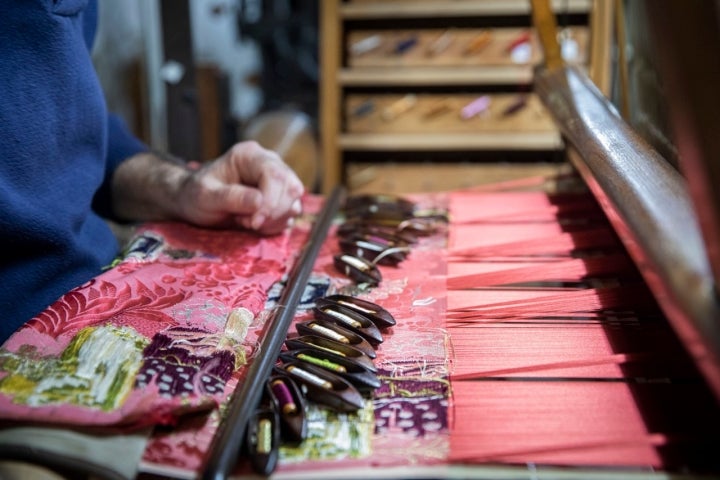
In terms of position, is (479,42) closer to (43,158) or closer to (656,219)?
(43,158)

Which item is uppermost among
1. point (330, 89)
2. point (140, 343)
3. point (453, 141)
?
point (330, 89)

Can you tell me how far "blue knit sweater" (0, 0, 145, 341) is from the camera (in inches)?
38.4

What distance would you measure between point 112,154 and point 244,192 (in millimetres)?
343

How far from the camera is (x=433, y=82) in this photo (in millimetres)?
2584

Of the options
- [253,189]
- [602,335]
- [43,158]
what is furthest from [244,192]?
[602,335]

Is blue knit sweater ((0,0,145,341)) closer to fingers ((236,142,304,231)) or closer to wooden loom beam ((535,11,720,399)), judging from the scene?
fingers ((236,142,304,231))

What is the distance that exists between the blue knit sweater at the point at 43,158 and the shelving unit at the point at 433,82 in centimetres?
153

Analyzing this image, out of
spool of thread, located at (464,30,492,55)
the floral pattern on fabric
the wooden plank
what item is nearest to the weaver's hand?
the floral pattern on fabric

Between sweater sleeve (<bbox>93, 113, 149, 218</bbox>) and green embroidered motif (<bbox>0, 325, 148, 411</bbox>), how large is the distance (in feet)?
1.98

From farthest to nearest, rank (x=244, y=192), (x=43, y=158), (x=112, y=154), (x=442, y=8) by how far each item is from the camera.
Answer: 1. (x=442, y=8)
2. (x=112, y=154)
3. (x=244, y=192)
4. (x=43, y=158)

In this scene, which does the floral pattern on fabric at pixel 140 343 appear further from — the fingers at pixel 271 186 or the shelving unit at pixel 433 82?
the shelving unit at pixel 433 82

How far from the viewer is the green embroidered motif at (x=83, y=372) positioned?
71 centimetres

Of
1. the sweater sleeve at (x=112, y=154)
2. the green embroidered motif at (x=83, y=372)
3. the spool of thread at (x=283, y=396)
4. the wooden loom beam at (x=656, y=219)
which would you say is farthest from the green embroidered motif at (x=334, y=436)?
the sweater sleeve at (x=112, y=154)

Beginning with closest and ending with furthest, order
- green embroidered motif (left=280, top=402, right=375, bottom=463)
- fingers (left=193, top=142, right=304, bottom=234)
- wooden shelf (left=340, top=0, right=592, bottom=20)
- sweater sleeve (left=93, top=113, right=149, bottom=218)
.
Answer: green embroidered motif (left=280, top=402, right=375, bottom=463), fingers (left=193, top=142, right=304, bottom=234), sweater sleeve (left=93, top=113, right=149, bottom=218), wooden shelf (left=340, top=0, right=592, bottom=20)
